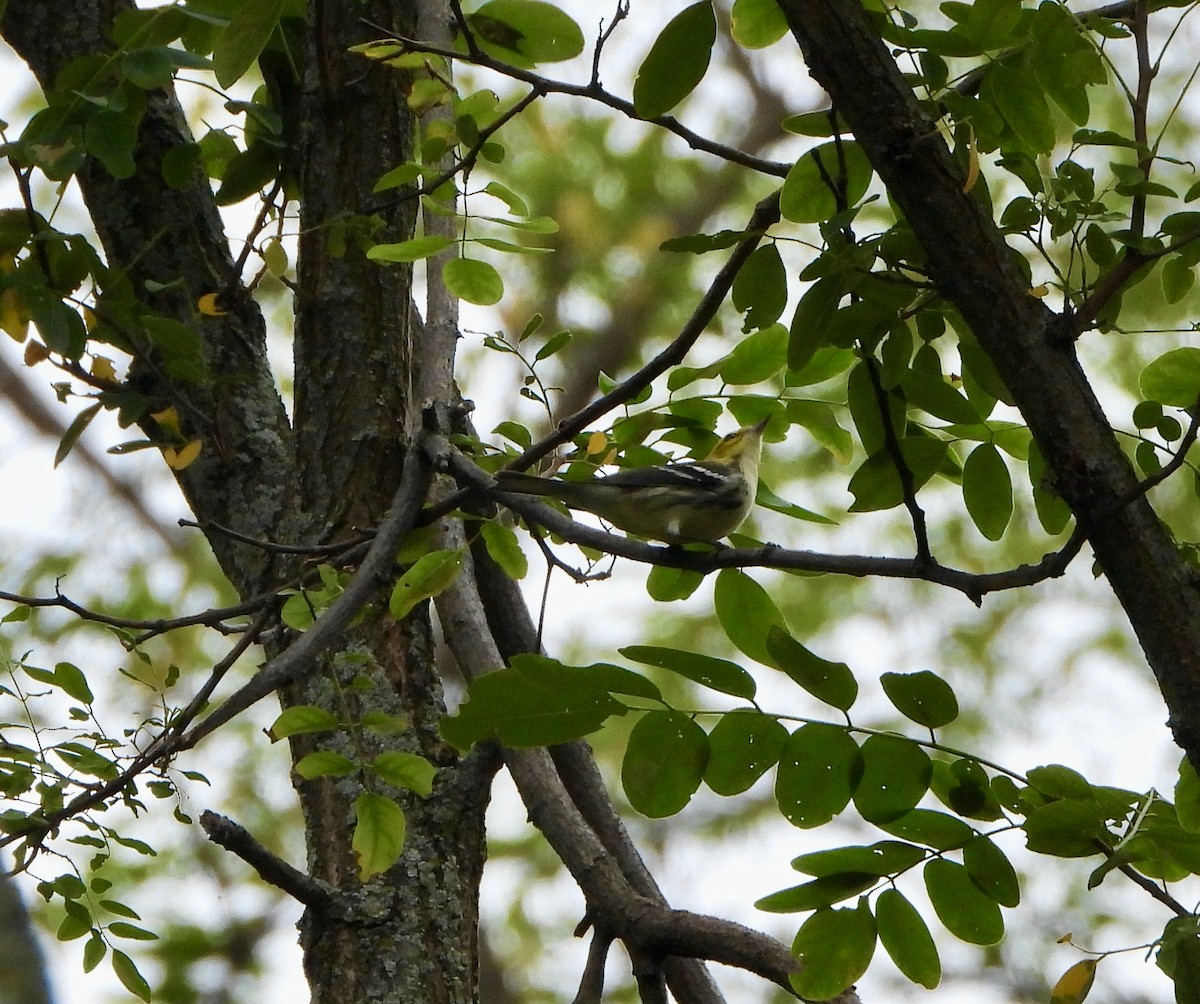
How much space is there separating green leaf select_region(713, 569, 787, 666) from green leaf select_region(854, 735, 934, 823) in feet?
1.81

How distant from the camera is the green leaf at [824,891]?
4.96 feet

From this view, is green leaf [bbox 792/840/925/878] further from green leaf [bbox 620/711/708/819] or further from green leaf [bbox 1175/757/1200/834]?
green leaf [bbox 1175/757/1200/834]

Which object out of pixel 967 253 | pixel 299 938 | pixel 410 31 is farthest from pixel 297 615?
pixel 410 31

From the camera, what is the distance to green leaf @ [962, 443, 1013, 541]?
79.3 inches

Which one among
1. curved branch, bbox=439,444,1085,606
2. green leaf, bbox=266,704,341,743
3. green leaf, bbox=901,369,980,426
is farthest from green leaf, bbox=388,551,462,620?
green leaf, bbox=901,369,980,426

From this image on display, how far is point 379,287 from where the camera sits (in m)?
2.95

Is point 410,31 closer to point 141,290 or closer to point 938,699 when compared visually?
point 141,290

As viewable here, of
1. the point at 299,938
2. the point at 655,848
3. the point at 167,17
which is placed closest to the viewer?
the point at 167,17

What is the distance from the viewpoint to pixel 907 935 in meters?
1.55

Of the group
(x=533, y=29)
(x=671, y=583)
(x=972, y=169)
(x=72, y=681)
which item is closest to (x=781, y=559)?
(x=972, y=169)

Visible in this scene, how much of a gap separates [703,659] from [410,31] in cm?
214

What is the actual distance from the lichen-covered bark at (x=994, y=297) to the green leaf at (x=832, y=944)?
17.1 inches

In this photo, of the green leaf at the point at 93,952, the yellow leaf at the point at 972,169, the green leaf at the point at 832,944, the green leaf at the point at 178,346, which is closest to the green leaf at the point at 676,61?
the yellow leaf at the point at 972,169

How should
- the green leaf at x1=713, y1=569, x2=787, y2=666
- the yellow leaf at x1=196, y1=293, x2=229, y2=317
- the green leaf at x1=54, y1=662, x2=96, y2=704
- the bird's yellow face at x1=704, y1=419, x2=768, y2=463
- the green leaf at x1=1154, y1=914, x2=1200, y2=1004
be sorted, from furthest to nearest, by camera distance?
the bird's yellow face at x1=704, y1=419, x2=768, y2=463 < the yellow leaf at x1=196, y1=293, x2=229, y2=317 < the green leaf at x1=54, y1=662, x2=96, y2=704 < the green leaf at x1=713, y1=569, x2=787, y2=666 < the green leaf at x1=1154, y1=914, x2=1200, y2=1004
